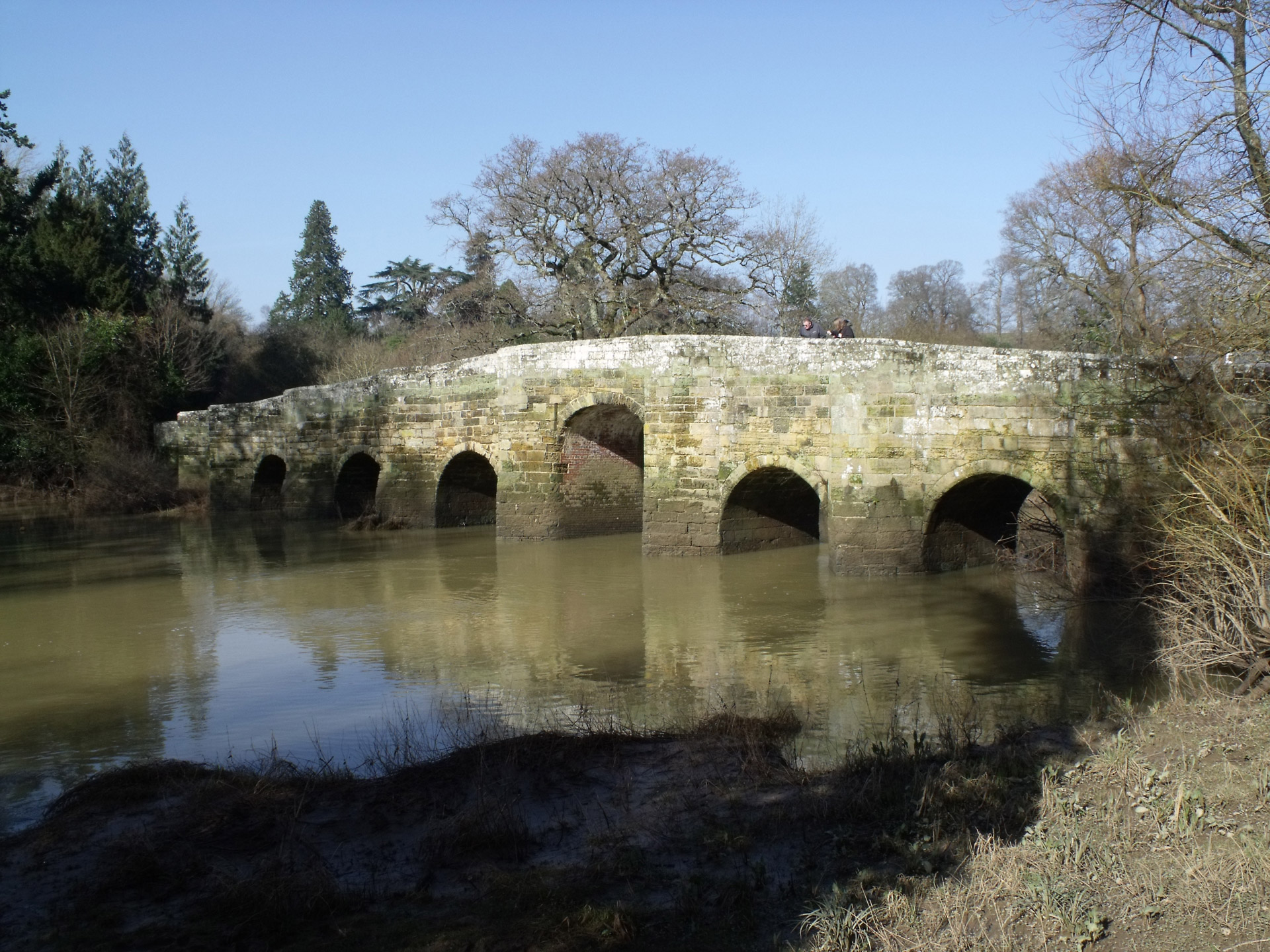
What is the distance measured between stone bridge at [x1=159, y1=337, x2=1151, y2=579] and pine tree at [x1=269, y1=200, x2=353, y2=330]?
30.3 meters

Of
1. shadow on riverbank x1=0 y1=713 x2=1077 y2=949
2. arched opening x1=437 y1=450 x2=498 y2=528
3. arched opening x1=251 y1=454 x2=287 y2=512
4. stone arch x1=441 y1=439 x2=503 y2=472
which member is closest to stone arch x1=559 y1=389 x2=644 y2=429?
stone arch x1=441 y1=439 x2=503 y2=472

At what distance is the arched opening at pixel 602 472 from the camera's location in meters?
15.3

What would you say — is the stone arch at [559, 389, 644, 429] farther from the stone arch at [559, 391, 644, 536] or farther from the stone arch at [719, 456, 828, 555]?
the stone arch at [719, 456, 828, 555]

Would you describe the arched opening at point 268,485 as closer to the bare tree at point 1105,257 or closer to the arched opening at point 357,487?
the arched opening at point 357,487

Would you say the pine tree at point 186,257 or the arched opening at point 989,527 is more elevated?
the pine tree at point 186,257

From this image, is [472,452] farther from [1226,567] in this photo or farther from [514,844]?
[514,844]

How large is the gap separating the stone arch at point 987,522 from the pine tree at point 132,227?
21662 mm

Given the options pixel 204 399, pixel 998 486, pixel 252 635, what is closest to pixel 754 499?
pixel 998 486

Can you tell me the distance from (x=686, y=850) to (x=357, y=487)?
52.9 ft

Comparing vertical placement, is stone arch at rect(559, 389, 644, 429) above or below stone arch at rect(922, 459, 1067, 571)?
above

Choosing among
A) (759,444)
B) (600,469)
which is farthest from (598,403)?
(759,444)

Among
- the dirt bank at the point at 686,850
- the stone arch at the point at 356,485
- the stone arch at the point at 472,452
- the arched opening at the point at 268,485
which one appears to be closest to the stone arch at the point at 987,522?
the dirt bank at the point at 686,850

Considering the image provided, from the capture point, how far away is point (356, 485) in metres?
19.4

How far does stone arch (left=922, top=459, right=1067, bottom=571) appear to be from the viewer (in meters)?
11.7
